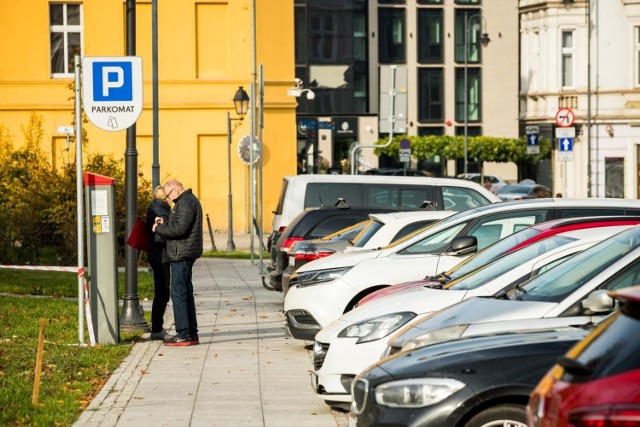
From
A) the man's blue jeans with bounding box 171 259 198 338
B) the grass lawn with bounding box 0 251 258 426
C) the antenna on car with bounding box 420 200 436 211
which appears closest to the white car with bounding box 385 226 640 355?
the grass lawn with bounding box 0 251 258 426

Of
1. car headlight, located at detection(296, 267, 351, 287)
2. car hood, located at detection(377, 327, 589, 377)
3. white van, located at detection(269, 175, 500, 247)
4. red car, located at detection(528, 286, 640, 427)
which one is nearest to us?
red car, located at detection(528, 286, 640, 427)

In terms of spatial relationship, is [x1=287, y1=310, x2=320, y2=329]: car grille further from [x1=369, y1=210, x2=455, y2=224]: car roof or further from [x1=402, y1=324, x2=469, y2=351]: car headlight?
[x1=402, y1=324, x2=469, y2=351]: car headlight

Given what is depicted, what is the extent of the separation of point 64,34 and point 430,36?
42362 mm

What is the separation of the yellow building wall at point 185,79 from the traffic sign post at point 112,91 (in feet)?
89.8

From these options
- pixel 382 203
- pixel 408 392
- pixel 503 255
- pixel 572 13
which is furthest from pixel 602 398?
pixel 572 13

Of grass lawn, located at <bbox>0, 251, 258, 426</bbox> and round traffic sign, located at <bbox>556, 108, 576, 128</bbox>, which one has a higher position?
round traffic sign, located at <bbox>556, 108, 576, 128</bbox>

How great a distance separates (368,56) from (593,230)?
69675 mm

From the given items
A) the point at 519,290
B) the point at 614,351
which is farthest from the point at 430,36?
the point at 614,351

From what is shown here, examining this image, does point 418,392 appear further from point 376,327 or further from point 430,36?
point 430,36

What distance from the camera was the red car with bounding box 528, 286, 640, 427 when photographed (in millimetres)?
4840

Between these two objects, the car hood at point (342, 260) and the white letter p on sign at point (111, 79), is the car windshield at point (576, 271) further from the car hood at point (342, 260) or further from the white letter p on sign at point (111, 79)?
the white letter p on sign at point (111, 79)

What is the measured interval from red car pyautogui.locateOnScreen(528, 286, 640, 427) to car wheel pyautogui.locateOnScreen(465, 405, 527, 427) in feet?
3.69

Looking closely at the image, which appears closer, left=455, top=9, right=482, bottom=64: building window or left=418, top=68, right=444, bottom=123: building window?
left=418, top=68, right=444, bottom=123: building window

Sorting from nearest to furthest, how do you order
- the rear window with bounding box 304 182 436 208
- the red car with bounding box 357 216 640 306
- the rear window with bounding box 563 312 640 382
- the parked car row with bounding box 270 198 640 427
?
the rear window with bounding box 563 312 640 382
the parked car row with bounding box 270 198 640 427
the red car with bounding box 357 216 640 306
the rear window with bounding box 304 182 436 208
